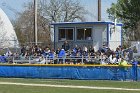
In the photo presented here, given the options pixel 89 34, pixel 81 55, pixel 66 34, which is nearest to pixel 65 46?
pixel 81 55

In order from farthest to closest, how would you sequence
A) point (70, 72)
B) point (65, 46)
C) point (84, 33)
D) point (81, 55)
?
point (84, 33)
point (65, 46)
point (81, 55)
point (70, 72)

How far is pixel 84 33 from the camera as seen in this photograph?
37281 mm

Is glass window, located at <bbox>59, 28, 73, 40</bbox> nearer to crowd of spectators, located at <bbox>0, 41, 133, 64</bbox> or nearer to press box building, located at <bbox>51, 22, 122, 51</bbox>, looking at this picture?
press box building, located at <bbox>51, 22, 122, 51</bbox>

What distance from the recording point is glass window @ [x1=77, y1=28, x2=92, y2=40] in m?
36.9

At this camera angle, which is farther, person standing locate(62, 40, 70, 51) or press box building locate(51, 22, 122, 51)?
press box building locate(51, 22, 122, 51)

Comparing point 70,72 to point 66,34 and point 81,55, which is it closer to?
point 81,55

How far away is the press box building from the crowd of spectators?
2.56 feet

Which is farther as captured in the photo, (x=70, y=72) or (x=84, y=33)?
(x=84, y=33)

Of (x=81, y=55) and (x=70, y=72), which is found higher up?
(x=81, y=55)

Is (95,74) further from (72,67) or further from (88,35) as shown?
(88,35)

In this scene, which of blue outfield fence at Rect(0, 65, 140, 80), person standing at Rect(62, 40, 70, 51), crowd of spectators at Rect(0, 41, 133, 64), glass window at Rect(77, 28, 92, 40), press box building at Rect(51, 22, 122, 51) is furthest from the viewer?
glass window at Rect(77, 28, 92, 40)

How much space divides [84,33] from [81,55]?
4.69m

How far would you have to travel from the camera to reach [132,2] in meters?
56.5

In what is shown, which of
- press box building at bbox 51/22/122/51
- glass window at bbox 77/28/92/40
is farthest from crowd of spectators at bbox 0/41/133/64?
glass window at bbox 77/28/92/40
